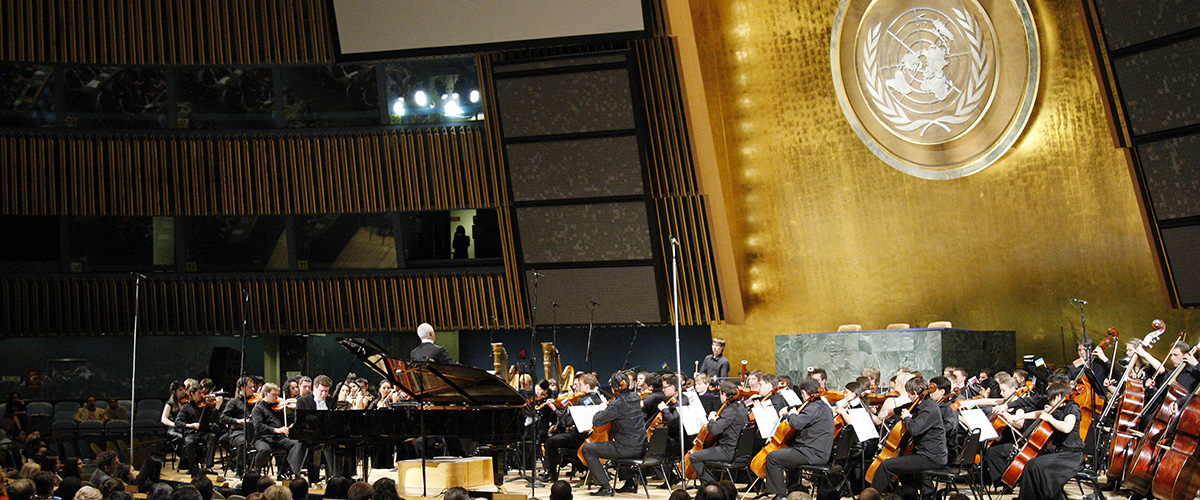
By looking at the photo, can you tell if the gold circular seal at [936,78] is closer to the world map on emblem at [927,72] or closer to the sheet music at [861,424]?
the world map on emblem at [927,72]

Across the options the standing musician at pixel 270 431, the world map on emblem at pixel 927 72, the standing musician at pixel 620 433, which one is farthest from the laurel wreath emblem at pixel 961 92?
the standing musician at pixel 270 431

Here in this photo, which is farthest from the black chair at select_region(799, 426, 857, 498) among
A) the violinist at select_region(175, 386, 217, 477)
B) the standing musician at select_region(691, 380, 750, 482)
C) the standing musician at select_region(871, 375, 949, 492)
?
the violinist at select_region(175, 386, 217, 477)

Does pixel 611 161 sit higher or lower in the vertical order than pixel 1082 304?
higher

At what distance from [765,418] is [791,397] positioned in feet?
1.45

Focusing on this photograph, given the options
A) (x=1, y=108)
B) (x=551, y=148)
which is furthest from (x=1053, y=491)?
(x=1, y=108)

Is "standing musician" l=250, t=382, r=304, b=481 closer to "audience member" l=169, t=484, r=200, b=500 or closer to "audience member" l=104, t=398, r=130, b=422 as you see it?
"audience member" l=104, t=398, r=130, b=422

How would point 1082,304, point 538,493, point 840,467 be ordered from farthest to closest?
point 1082,304
point 538,493
point 840,467

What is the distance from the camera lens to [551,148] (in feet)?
A: 47.8

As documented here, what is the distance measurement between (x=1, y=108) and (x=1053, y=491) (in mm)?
15221

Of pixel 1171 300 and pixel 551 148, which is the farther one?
pixel 551 148

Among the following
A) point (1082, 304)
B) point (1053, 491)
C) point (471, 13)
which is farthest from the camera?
point (471, 13)

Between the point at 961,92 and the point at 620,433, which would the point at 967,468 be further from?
the point at 961,92

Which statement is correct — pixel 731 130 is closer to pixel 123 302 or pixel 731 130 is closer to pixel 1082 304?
pixel 1082 304

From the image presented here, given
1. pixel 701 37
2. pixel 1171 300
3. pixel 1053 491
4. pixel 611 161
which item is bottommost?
pixel 1053 491
